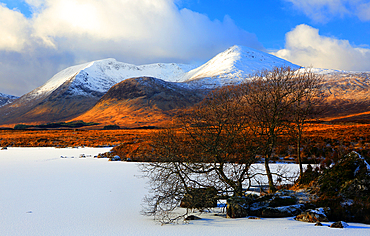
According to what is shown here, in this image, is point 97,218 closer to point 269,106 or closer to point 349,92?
point 269,106

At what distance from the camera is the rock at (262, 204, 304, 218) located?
6961 millimetres

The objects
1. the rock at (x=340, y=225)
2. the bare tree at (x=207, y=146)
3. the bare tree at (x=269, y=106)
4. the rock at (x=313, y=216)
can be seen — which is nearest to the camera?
the rock at (x=340, y=225)

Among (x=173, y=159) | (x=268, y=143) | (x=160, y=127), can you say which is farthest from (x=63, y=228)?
(x=268, y=143)

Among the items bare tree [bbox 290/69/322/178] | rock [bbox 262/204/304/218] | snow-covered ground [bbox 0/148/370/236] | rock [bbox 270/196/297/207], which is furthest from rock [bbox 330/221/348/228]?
bare tree [bbox 290/69/322/178]

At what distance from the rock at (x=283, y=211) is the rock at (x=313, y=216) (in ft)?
1.31

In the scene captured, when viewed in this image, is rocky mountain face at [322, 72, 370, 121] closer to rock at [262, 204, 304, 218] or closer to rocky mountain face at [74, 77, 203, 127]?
rocky mountain face at [74, 77, 203, 127]

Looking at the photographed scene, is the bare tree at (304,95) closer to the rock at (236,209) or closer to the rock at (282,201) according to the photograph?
the rock at (282,201)

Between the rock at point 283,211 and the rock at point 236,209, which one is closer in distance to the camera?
the rock at point 283,211

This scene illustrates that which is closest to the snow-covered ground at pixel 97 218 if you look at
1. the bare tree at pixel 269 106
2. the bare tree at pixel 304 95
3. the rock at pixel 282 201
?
the rock at pixel 282 201

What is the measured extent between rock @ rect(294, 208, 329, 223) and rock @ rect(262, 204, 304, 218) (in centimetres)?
40

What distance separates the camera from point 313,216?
6.33 metres

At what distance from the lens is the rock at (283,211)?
6961 millimetres

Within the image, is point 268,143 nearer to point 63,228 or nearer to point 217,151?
point 217,151

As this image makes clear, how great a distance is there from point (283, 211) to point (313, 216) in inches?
33.0
